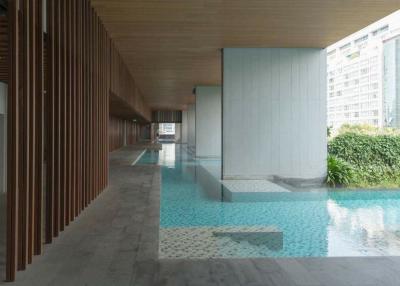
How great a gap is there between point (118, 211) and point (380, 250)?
3.48 m

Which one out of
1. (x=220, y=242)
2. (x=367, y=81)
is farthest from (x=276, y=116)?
(x=367, y=81)

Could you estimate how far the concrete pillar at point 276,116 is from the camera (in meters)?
11.1

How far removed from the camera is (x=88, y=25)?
6363 mm

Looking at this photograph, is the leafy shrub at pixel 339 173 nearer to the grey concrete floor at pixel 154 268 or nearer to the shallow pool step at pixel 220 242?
the shallow pool step at pixel 220 242

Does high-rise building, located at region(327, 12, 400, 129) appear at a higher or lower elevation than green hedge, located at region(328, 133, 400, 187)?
higher

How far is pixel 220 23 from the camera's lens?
8312 mm

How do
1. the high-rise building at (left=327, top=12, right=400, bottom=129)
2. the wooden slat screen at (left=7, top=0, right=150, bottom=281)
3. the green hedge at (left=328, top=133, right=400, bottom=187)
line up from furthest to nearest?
the high-rise building at (left=327, top=12, right=400, bottom=129) < the green hedge at (left=328, top=133, right=400, bottom=187) < the wooden slat screen at (left=7, top=0, right=150, bottom=281)

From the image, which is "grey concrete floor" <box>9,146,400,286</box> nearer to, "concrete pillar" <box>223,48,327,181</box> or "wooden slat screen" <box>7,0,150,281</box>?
"wooden slat screen" <box>7,0,150,281</box>

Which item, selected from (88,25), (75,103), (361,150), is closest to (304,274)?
(75,103)

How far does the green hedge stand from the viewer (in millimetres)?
11227

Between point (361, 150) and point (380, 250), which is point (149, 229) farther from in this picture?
point (361, 150)

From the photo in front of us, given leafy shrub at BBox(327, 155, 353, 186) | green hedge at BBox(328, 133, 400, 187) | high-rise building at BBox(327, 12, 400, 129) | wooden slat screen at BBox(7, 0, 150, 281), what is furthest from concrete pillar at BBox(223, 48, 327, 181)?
high-rise building at BBox(327, 12, 400, 129)

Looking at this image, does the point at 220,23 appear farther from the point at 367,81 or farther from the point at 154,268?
the point at 367,81

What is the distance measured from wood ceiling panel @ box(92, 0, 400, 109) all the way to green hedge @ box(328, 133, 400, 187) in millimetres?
3118
